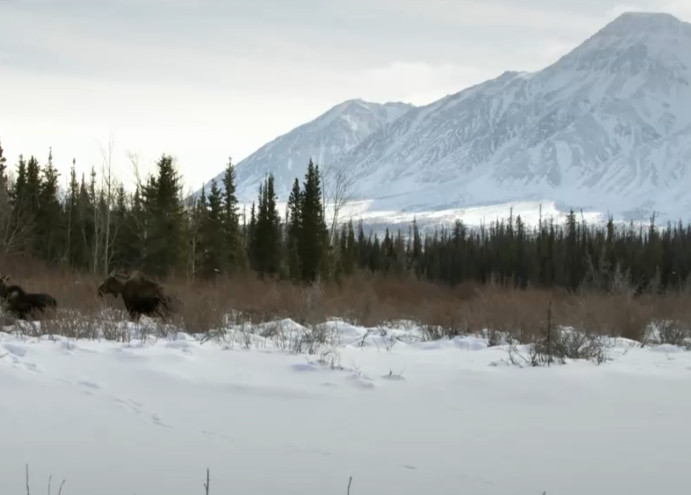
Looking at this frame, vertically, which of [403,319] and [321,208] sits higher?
[321,208]

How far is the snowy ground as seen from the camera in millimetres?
3736

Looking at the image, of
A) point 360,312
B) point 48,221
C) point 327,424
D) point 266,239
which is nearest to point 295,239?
point 266,239

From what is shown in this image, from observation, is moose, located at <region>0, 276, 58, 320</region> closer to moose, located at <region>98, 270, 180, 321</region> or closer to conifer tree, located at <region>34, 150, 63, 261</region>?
moose, located at <region>98, 270, 180, 321</region>

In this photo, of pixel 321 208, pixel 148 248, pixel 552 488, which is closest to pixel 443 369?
pixel 552 488

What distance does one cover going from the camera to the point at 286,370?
6.80 metres

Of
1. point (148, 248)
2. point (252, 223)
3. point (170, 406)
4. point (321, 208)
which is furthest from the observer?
point (252, 223)

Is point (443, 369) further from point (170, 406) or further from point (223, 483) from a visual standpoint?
point (223, 483)

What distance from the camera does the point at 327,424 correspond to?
16.1 feet

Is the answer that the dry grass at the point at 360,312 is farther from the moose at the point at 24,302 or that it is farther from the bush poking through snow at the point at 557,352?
the bush poking through snow at the point at 557,352

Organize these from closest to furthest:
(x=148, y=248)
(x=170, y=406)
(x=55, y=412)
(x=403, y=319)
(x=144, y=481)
Result: (x=144, y=481)
(x=55, y=412)
(x=170, y=406)
(x=403, y=319)
(x=148, y=248)

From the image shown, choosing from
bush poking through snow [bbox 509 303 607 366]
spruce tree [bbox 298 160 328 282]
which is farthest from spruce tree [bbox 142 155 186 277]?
bush poking through snow [bbox 509 303 607 366]

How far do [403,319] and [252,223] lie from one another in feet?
133

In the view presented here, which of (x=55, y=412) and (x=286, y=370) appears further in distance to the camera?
(x=286, y=370)

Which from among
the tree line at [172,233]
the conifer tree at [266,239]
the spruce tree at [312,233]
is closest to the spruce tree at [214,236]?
the tree line at [172,233]
